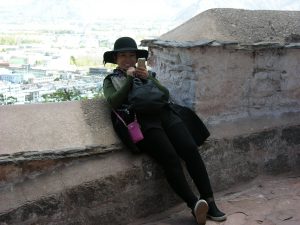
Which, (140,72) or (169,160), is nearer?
(169,160)

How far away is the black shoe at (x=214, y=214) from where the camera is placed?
9.80ft

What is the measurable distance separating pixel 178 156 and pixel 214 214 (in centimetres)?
45

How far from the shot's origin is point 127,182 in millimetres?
3012

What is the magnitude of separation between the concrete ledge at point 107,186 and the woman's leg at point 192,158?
217mm

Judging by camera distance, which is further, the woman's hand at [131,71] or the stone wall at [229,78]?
the stone wall at [229,78]

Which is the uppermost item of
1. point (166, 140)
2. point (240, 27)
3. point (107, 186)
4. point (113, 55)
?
point (240, 27)

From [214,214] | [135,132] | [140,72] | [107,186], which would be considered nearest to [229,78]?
[140,72]

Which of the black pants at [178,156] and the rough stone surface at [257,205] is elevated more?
the black pants at [178,156]

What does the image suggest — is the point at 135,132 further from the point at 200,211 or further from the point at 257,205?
the point at 257,205

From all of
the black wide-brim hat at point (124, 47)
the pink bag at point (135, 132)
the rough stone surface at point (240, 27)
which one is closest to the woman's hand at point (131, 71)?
the black wide-brim hat at point (124, 47)

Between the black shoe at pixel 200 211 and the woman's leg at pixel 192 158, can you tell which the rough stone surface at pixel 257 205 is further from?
the woman's leg at pixel 192 158

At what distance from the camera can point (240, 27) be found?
3.99m

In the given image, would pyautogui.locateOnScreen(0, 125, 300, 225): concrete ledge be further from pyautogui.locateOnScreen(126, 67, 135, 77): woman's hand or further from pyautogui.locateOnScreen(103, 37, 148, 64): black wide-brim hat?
pyautogui.locateOnScreen(103, 37, 148, 64): black wide-brim hat

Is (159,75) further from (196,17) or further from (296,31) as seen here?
(296,31)
